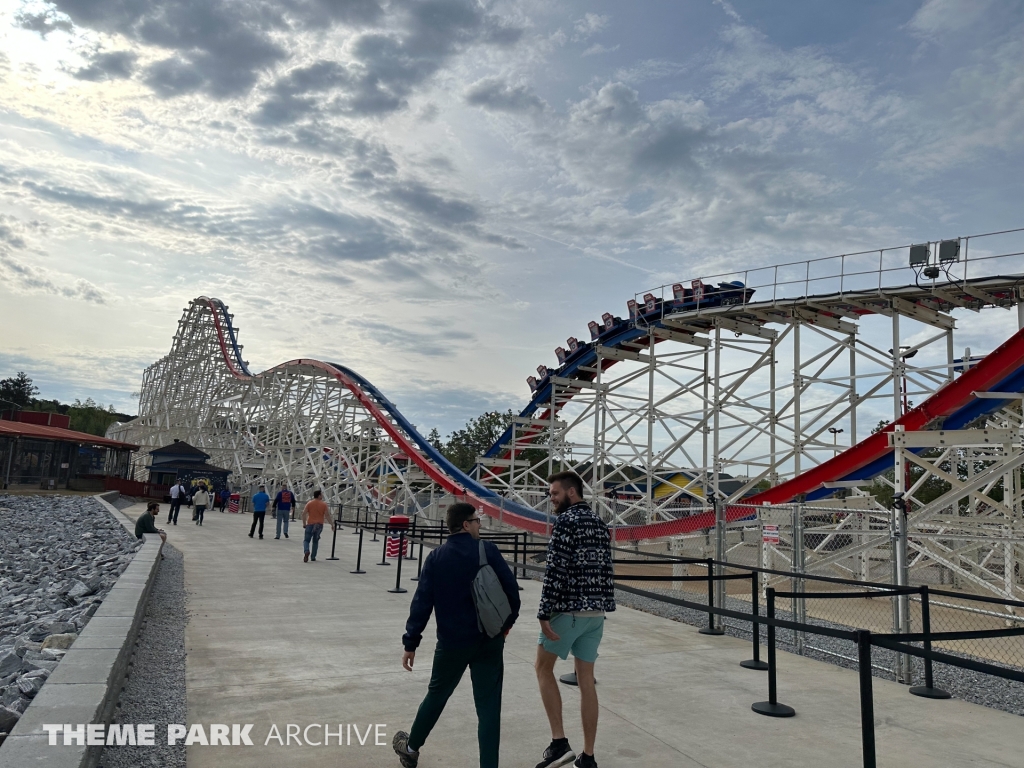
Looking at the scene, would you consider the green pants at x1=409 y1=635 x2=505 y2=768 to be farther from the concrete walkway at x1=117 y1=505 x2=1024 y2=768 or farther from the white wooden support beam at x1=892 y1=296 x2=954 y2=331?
the white wooden support beam at x1=892 y1=296 x2=954 y2=331

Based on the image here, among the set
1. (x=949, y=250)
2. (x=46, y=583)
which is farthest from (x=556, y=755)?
(x=949, y=250)

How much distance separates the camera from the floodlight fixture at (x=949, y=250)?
1437 cm

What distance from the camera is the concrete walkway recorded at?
168 inches

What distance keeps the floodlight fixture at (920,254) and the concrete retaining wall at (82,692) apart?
594 inches

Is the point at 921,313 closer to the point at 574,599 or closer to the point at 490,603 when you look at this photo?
the point at 574,599

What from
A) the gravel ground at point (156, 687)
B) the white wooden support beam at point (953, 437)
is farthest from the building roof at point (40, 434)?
the white wooden support beam at point (953, 437)

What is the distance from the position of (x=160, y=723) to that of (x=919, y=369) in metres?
15.5

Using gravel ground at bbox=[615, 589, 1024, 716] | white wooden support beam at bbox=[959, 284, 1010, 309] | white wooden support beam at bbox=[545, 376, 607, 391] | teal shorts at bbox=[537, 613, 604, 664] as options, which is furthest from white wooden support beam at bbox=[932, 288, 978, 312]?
teal shorts at bbox=[537, 613, 604, 664]

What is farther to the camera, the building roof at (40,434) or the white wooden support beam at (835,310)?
the building roof at (40,434)

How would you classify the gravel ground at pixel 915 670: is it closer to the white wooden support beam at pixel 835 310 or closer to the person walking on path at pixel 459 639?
the person walking on path at pixel 459 639

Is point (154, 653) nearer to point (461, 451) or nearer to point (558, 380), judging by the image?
point (558, 380)

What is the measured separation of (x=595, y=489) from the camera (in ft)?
70.3

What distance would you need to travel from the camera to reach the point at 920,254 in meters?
14.8

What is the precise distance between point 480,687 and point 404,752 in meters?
0.60
